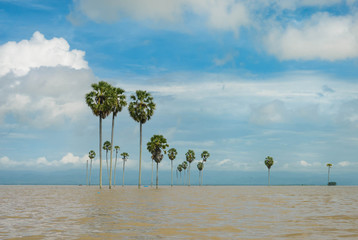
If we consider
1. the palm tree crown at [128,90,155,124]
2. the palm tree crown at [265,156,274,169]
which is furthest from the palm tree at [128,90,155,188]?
the palm tree crown at [265,156,274,169]

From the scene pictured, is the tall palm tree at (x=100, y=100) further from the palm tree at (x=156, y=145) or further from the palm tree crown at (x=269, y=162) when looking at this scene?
the palm tree crown at (x=269, y=162)

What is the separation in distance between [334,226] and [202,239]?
6971 millimetres

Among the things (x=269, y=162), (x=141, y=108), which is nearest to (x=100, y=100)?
(x=141, y=108)

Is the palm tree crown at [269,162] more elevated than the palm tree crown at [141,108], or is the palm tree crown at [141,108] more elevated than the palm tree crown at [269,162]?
the palm tree crown at [141,108]

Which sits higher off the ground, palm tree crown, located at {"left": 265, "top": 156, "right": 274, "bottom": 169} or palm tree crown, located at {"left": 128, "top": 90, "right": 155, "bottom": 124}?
palm tree crown, located at {"left": 128, "top": 90, "right": 155, "bottom": 124}

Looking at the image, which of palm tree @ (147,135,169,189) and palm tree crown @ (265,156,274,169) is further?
palm tree crown @ (265,156,274,169)

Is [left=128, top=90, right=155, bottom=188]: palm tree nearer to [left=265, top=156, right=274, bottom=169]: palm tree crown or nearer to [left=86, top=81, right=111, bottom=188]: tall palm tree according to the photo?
[left=86, top=81, right=111, bottom=188]: tall palm tree

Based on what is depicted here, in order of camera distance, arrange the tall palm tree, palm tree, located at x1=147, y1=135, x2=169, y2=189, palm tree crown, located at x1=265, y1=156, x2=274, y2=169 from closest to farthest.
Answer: the tall palm tree, palm tree, located at x1=147, y1=135, x2=169, y2=189, palm tree crown, located at x1=265, y1=156, x2=274, y2=169

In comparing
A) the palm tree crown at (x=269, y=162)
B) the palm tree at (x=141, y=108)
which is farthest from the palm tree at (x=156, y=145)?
the palm tree crown at (x=269, y=162)

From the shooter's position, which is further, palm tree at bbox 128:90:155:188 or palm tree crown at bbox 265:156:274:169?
palm tree crown at bbox 265:156:274:169

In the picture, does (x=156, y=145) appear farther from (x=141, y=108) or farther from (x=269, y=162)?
(x=269, y=162)

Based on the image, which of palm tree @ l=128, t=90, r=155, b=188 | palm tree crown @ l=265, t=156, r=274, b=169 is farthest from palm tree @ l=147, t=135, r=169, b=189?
palm tree crown @ l=265, t=156, r=274, b=169

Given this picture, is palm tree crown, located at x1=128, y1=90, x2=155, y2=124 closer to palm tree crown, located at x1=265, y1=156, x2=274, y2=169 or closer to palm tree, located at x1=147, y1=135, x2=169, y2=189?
palm tree, located at x1=147, y1=135, x2=169, y2=189

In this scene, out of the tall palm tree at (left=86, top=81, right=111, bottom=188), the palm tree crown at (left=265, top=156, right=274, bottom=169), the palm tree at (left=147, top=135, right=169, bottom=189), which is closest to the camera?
the tall palm tree at (left=86, top=81, right=111, bottom=188)
